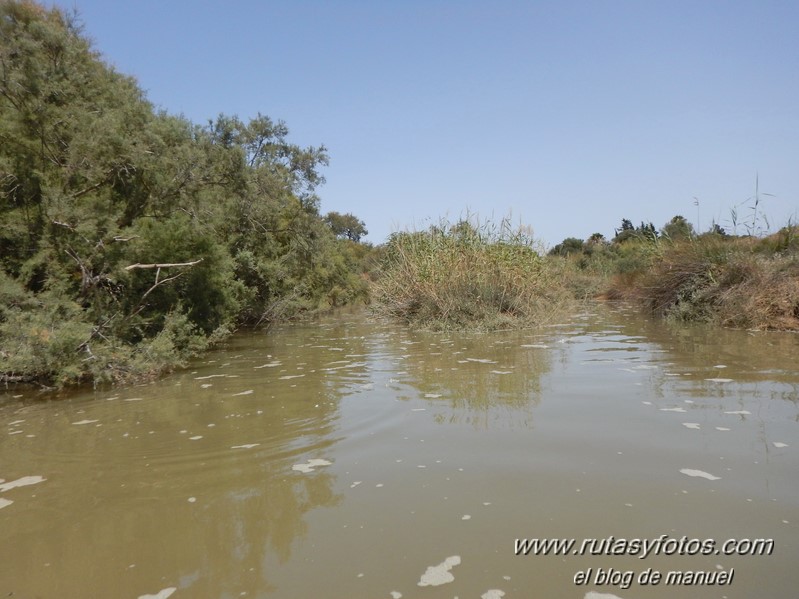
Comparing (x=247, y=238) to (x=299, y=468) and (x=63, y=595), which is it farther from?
(x=63, y=595)

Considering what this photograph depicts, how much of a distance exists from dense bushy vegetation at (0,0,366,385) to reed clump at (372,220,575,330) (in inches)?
200

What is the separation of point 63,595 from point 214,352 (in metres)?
8.59

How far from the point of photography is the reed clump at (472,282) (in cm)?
1255

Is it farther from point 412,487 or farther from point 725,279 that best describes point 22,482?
point 725,279

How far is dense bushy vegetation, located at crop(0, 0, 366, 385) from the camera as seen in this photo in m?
6.87

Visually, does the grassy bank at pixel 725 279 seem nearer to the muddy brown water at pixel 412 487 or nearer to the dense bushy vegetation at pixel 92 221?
the muddy brown water at pixel 412 487

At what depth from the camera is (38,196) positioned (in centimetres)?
810

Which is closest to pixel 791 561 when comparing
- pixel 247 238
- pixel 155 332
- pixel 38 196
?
pixel 155 332

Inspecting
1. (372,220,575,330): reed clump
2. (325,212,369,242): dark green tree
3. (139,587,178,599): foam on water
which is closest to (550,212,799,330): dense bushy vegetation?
(372,220,575,330): reed clump

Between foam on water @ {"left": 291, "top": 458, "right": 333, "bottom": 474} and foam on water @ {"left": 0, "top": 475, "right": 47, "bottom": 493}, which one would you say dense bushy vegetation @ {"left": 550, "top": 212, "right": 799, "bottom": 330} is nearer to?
foam on water @ {"left": 291, "top": 458, "right": 333, "bottom": 474}

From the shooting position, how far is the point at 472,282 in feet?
41.4

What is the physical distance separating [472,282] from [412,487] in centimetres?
976

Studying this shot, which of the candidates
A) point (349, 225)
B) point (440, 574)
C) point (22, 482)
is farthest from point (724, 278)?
point (349, 225)

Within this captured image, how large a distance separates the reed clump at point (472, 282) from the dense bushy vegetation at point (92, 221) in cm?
508
